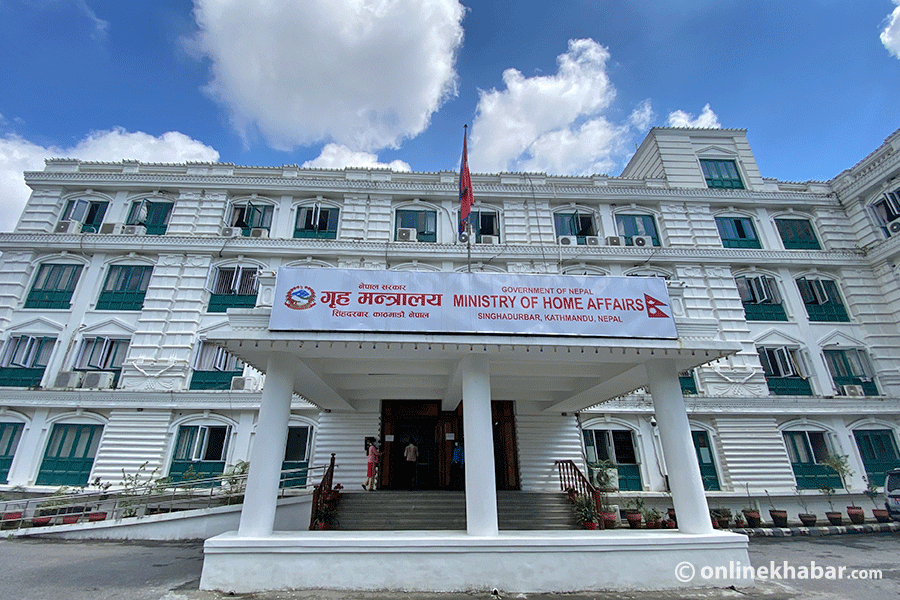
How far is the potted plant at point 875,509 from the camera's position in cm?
1421

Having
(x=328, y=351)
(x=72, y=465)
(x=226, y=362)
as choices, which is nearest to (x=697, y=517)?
(x=328, y=351)

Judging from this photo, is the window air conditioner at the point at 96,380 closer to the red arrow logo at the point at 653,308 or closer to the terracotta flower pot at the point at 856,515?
the red arrow logo at the point at 653,308

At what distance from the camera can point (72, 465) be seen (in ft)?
48.3

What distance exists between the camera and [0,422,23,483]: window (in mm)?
14638

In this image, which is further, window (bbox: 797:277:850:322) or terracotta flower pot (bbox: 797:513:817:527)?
window (bbox: 797:277:850:322)

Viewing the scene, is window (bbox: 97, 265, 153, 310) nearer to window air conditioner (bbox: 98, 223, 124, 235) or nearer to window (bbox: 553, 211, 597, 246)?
window air conditioner (bbox: 98, 223, 124, 235)

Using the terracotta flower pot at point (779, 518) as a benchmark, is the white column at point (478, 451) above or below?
above

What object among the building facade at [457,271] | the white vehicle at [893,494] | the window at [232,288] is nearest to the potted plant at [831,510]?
the building facade at [457,271]

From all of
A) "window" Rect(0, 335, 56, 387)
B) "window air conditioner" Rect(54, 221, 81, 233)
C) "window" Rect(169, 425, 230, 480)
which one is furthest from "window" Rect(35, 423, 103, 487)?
"window air conditioner" Rect(54, 221, 81, 233)

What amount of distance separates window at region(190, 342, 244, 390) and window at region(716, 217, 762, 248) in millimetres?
20852

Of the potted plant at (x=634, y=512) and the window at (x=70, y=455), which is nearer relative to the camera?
the potted plant at (x=634, y=512)

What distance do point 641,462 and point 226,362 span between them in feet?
51.1

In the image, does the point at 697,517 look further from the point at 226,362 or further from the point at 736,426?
the point at 226,362

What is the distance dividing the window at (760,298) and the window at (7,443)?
27.4 metres
